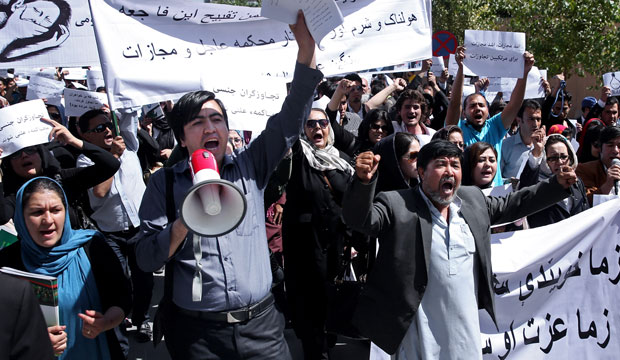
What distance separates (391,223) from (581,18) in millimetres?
15606

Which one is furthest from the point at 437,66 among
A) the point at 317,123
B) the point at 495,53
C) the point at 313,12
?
the point at 313,12

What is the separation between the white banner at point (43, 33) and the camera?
4.77 metres

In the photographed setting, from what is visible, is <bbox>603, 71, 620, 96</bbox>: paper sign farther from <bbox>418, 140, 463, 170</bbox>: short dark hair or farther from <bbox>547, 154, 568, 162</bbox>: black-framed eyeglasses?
<bbox>418, 140, 463, 170</bbox>: short dark hair

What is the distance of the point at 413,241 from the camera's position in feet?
10.8

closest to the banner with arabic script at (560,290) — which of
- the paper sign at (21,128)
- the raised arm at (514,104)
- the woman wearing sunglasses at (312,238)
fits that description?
the woman wearing sunglasses at (312,238)

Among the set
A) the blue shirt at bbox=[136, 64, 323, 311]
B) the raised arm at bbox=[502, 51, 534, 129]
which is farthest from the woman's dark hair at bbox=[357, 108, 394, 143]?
the blue shirt at bbox=[136, 64, 323, 311]

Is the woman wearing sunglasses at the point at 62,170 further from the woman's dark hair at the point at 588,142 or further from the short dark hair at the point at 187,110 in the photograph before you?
the woman's dark hair at the point at 588,142

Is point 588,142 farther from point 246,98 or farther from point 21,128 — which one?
point 21,128

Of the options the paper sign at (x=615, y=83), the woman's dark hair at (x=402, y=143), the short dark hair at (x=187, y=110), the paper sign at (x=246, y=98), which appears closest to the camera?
the short dark hair at (x=187, y=110)

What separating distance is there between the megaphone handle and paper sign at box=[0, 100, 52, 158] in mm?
2177

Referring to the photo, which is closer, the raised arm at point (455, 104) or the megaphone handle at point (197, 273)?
the megaphone handle at point (197, 273)

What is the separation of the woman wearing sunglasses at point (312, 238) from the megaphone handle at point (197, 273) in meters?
2.24

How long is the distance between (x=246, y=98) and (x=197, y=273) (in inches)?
69.8

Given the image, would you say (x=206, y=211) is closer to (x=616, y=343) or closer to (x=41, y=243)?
(x=41, y=243)
